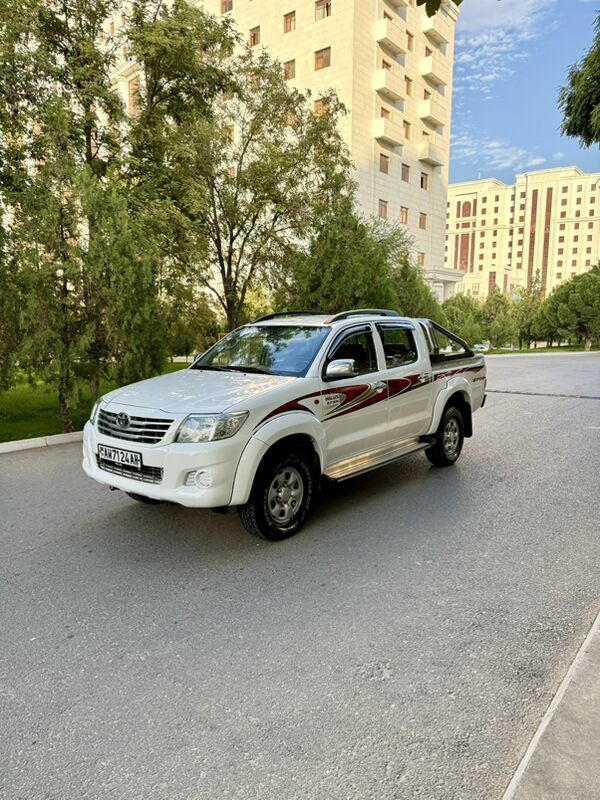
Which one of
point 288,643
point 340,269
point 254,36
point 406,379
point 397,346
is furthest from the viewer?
point 254,36

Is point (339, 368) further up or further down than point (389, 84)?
further down

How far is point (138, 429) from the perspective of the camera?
14.6 feet

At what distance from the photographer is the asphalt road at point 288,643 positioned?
2295 mm

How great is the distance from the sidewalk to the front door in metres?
2.81

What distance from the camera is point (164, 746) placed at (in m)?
2.40

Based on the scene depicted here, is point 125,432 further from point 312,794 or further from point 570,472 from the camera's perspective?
point 570,472

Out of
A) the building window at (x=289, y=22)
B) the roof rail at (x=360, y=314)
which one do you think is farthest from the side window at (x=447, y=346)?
the building window at (x=289, y=22)

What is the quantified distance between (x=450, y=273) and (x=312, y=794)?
156ft

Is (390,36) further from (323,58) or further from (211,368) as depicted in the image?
(211,368)

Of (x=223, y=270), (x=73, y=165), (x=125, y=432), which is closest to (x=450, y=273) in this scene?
(x=223, y=270)

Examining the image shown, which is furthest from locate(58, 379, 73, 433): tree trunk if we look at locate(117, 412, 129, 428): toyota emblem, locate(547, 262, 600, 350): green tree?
locate(547, 262, 600, 350): green tree

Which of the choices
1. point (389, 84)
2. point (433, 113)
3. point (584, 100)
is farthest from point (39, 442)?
point (433, 113)

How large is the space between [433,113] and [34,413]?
41838mm

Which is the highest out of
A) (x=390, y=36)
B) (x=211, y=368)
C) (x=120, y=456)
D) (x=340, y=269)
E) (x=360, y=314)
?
(x=390, y=36)
